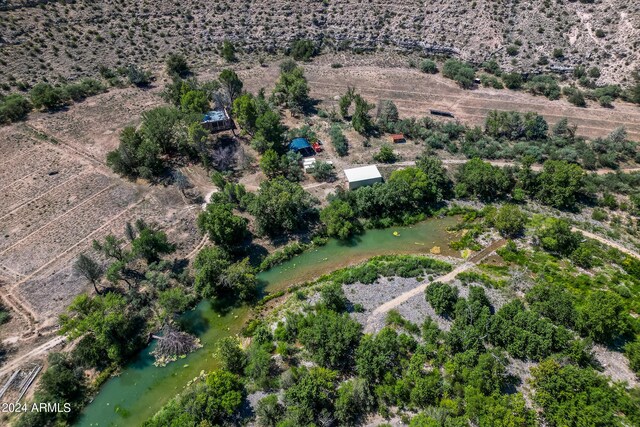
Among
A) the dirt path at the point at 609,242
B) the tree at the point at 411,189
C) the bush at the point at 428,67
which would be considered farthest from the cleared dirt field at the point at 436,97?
the dirt path at the point at 609,242

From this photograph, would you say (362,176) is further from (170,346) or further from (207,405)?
(207,405)

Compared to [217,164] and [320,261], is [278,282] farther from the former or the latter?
[217,164]

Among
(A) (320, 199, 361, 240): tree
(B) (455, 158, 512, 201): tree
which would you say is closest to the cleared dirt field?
(B) (455, 158, 512, 201): tree

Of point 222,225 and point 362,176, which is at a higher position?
point 362,176

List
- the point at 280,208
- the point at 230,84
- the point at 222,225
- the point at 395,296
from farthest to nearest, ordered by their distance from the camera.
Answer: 1. the point at 230,84
2. the point at 280,208
3. the point at 222,225
4. the point at 395,296

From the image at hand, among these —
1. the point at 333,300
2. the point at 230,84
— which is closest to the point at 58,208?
the point at 230,84

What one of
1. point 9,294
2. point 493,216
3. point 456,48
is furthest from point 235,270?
point 456,48

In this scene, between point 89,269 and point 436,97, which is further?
point 436,97

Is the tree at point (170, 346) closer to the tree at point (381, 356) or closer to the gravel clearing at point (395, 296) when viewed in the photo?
the tree at point (381, 356)
